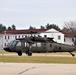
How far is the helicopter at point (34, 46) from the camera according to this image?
147 ft

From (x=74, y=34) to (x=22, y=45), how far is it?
102m

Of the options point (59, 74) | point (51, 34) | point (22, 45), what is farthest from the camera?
point (51, 34)

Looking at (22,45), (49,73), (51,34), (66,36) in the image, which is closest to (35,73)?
(49,73)

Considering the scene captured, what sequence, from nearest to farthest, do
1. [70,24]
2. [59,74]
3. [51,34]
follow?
[59,74], [51,34], [70,24]

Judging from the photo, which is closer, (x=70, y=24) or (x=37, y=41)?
(x=37, y=41)

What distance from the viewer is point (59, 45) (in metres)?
45.4

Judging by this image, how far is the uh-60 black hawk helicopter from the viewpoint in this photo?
147 ft

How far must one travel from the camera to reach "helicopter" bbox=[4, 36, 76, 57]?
147 feet

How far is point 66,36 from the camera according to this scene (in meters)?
156

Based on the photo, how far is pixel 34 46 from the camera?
150 ft

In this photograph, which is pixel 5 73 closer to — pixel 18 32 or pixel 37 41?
pixel 37 41

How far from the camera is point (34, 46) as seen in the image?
150 feet

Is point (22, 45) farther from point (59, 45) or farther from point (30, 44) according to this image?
point (59, 45)

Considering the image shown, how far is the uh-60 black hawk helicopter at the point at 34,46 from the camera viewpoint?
1763 inches
